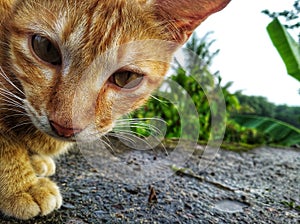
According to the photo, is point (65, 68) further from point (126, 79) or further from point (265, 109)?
point (265, 109)

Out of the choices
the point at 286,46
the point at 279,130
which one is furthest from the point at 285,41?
the point at 279,130

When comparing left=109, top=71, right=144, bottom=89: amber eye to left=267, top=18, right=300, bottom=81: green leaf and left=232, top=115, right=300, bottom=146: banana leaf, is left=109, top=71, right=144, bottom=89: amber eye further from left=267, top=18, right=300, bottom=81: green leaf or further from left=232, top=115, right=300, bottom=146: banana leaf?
left=232, top=115, right=300, bottom=146: banana leaf

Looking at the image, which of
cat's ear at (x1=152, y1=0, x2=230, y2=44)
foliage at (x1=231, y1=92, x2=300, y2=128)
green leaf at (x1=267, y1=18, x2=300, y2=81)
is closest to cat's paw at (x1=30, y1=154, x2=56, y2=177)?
cat's ear at (x1=152, y1=0, x2=230, y2=44)

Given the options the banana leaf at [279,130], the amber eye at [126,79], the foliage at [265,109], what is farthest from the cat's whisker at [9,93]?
the foliage at [265,109]

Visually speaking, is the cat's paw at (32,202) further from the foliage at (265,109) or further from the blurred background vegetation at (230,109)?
the foliage at (265,109)

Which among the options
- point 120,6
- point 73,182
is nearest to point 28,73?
point 120,6

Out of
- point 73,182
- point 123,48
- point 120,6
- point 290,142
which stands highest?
point 120,6

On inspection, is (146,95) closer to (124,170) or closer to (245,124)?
(124,170)
